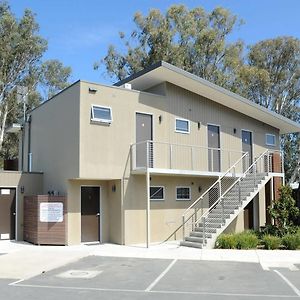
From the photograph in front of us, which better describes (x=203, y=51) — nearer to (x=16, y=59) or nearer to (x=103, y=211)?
(x=16, y=59)

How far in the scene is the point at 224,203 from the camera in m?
19.4

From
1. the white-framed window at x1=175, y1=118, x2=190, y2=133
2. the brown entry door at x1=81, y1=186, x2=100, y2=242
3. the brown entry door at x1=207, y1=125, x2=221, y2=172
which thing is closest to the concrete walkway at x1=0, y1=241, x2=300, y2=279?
the brown entry door at x1=81, y1=186, x2=100, y2=242

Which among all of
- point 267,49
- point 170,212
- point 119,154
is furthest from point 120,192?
point 267,49

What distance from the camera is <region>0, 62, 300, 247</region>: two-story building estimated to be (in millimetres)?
17500

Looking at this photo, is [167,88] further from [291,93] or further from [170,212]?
[291,93]

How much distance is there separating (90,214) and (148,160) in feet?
10.3

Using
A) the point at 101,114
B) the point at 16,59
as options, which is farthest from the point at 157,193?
the point at 16,59

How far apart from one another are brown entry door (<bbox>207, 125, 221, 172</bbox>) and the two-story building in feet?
0.15

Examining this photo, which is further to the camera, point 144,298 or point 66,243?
point 66,243

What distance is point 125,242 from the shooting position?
17.6 m

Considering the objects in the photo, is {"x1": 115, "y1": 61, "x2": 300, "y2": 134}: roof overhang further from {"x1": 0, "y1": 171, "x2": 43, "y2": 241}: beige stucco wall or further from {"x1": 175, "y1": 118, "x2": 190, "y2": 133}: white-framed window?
{"x1": 0, "y1": 171, "x2": 43, "y2": 241}: beige stucco wall

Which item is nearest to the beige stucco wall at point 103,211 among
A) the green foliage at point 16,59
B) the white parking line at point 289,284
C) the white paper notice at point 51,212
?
the white paper notice at point 51,212

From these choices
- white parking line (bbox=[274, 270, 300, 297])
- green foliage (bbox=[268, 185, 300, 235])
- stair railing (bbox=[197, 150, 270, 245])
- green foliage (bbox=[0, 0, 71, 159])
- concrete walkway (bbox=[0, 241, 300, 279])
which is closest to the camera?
white parking line (bbox=[274, 270, 300, 297])

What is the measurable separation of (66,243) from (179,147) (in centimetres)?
627
